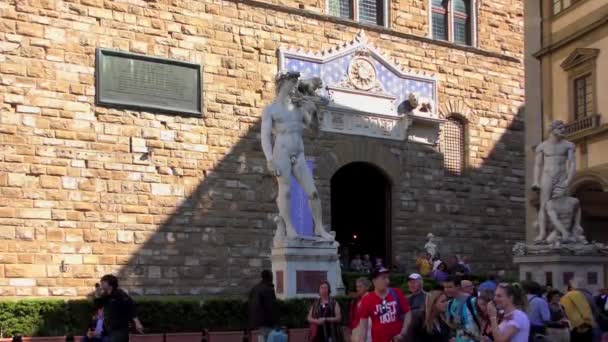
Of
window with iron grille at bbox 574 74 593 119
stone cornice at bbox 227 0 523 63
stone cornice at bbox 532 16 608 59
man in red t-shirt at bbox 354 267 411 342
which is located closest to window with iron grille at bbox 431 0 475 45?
stone cornice at bbox 227 0 523 63

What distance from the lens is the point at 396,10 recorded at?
992 inches

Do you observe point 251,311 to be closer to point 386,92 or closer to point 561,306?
point 561,306

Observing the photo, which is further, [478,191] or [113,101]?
[478,191]

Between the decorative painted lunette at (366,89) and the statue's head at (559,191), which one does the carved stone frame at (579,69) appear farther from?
the statue's head at (559,191)

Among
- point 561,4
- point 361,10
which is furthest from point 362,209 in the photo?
point 561,4

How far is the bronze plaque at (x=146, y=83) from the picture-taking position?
20.4 metres

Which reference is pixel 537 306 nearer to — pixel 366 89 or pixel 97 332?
pixel 97 332

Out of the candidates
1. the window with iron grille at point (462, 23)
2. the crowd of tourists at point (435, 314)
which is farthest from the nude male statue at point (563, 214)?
the window with iron grille at point (462, 23)

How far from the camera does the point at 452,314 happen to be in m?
8.75

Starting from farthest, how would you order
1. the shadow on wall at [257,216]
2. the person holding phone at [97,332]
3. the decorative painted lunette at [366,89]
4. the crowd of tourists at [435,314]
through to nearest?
the decorative painted lunette at [366,89], the shadow on wall at [257,216], the person holding phone at [97,332], the crowd of tourists at [435,314]

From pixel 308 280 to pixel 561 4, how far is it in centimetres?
1231

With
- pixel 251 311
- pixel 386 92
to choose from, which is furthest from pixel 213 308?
pixel 386 92

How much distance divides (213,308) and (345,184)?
45.1ft

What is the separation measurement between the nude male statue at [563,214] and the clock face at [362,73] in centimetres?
732
